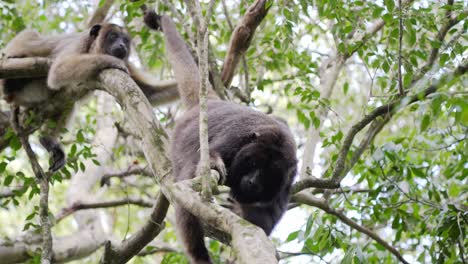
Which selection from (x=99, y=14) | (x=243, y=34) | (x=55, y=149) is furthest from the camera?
(x=99, y=14)

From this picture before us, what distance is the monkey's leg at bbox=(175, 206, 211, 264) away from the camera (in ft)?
13.3

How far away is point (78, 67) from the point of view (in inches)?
230

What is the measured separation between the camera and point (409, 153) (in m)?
5.65

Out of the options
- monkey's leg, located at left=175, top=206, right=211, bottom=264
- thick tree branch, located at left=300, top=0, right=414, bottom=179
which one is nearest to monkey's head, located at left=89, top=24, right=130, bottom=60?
thick tree branch, located at left=300, top=0, right=414, bottom=179

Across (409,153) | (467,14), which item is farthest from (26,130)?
(467,14)

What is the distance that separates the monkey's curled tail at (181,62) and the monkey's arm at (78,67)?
1.71 ft

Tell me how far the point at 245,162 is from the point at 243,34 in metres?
1.57

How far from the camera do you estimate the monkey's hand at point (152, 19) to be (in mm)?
6141

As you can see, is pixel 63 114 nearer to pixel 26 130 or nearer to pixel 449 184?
pixel 26 130

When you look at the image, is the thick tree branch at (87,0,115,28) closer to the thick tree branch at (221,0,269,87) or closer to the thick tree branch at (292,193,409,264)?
the thick tree branch at (221,0,269,87)

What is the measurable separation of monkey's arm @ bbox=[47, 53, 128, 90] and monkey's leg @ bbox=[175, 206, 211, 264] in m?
2.07

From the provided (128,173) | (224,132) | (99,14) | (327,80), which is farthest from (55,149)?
(327,80)

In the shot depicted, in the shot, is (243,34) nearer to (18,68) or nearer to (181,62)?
(181,62)

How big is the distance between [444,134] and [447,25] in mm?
1060
